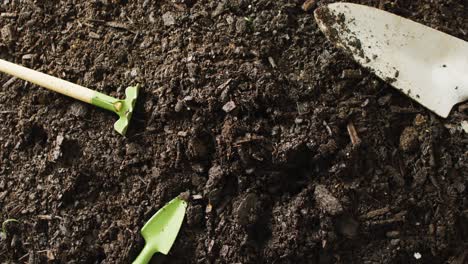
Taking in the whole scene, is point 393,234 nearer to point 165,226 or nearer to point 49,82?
point 165,226

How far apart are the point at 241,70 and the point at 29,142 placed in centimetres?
50

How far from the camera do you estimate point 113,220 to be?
3.75 ft

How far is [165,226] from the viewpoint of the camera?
3.63 ft

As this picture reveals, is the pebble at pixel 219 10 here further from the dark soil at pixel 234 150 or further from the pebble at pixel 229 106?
the pebble at pixel 229 106

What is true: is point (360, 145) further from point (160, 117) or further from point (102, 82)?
point (102, 82)

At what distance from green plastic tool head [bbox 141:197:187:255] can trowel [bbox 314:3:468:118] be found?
47cm

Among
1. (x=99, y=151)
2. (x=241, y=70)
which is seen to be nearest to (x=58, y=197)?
(x=99, y=151)

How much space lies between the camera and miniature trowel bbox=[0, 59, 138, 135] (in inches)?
46.0

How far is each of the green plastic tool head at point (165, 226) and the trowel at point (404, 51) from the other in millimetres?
473

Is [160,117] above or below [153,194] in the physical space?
above

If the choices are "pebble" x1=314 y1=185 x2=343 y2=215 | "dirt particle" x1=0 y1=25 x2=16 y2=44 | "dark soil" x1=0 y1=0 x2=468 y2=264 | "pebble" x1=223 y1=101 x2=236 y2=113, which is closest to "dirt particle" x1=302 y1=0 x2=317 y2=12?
"dark soil" x1=0 y1=0 x2=468 y2=264

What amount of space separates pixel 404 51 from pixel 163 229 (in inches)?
24.1

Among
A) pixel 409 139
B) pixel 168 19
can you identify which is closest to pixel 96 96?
pixel 168 19

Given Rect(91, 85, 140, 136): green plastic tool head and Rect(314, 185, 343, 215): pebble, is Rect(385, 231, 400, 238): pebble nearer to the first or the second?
Rect(314, 185, 343, 215): pebble
